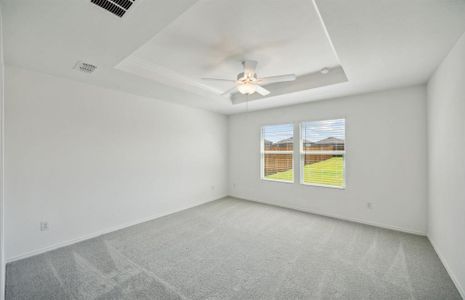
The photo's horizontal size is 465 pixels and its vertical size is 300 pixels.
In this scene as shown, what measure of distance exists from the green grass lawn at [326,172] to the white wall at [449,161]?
1340 mm

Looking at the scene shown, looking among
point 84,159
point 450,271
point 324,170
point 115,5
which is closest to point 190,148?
point 84,159

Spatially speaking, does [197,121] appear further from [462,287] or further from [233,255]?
[462,287]

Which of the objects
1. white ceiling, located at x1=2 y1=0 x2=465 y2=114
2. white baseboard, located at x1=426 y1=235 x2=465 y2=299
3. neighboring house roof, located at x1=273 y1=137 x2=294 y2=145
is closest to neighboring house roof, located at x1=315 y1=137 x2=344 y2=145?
neighboring house roof, located at x1=273 y1=137 x2=294 y2=145

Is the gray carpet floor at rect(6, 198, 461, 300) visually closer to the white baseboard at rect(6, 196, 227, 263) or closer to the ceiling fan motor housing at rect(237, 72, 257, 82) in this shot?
the white baseboard at rect(6, 196, 227, 263)

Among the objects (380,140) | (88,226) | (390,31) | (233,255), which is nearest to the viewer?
(390,31)

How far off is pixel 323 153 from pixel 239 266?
298 cm

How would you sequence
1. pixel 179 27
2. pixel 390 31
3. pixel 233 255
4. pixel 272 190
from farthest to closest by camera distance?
pixel 272 190 → pixel 233 255 → pixel 179 27 → pixel 390 31

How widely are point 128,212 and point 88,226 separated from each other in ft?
2.05

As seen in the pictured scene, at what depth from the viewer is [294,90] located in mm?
3520

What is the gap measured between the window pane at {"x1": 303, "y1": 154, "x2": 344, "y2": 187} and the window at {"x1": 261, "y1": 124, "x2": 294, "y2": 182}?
1.23ft

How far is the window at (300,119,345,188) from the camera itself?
3945 mm

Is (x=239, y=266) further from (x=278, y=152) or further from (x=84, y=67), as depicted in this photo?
(x=84, y=67)

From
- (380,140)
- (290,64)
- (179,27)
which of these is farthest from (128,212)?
(380,140)

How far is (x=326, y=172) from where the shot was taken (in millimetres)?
4117
